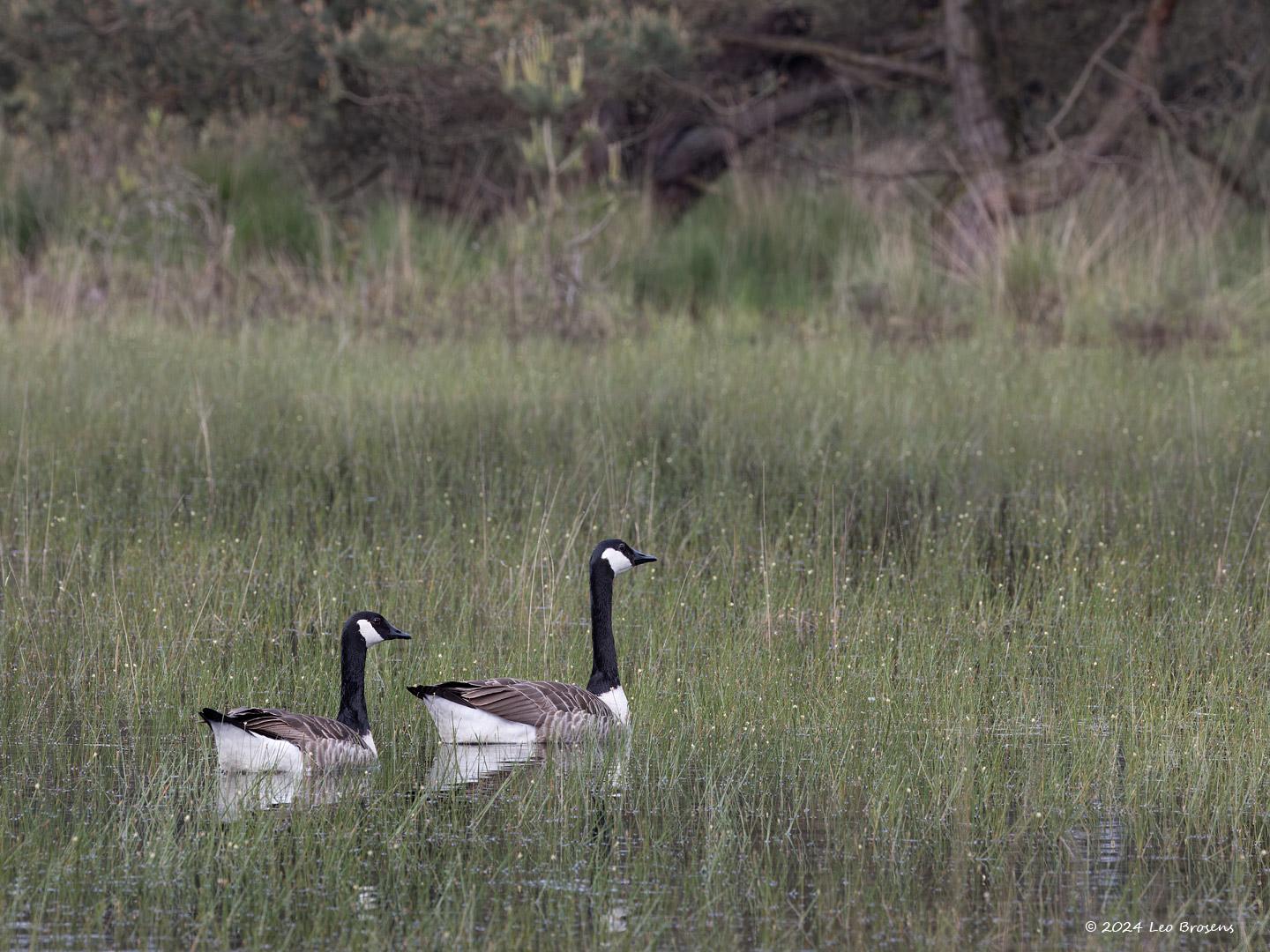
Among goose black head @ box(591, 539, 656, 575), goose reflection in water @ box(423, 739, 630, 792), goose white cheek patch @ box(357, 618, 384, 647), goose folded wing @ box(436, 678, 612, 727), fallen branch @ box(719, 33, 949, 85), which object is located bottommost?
goose reflection in water @ box(423, 739, 630, 792)

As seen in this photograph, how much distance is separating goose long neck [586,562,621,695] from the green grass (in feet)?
0.52

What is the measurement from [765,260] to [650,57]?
9.14 feet

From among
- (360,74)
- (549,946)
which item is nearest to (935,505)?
(549,946)

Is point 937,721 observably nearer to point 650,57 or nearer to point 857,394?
point 857,394

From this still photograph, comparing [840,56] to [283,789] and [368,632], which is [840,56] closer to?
[368,632]

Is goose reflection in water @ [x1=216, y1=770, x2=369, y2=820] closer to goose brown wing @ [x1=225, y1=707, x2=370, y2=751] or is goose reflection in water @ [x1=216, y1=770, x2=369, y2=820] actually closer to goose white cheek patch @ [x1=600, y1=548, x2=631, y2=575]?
goose brown wing @ [x1=225, y1=707, x2=370, y2=751]

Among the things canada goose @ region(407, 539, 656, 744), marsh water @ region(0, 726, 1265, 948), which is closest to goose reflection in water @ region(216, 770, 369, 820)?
marsh water @ region(0, 726, 1265, 948)

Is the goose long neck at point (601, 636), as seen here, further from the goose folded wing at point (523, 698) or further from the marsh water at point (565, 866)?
the marsh water at point (565, 866)

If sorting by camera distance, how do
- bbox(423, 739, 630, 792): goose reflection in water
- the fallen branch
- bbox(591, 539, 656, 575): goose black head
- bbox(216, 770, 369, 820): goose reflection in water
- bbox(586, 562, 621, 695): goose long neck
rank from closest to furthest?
bbox(216, 770, 369, 820): goose reflection in water
bbox(423, 739, 630, 792): goose reflection in water
bbox(586, 562, 621, 695): goose long neck
bbox(591, 539, 656, 575): goose black head
the fallen branch

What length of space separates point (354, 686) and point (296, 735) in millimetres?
570

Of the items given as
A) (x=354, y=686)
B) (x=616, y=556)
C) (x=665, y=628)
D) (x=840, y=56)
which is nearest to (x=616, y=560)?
(x=616, y=556)

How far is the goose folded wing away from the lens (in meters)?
6.39

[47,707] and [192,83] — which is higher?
[192,83]

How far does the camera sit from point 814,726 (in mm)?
6523
